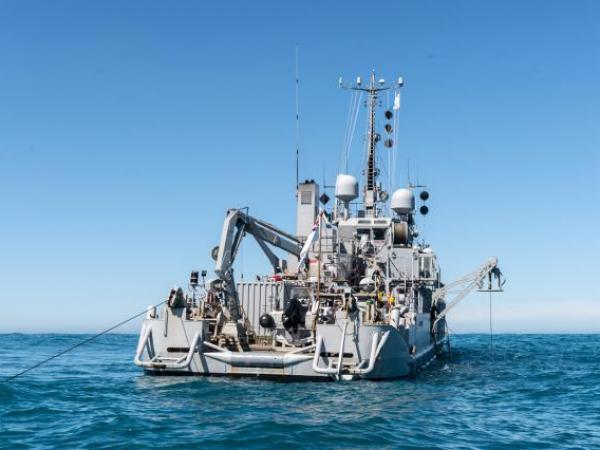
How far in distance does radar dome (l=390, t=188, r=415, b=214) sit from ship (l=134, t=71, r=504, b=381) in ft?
12.5

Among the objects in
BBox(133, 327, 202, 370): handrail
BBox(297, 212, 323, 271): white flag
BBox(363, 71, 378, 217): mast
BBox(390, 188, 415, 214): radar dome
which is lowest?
BBox(133, 327, 202, 370): handrail

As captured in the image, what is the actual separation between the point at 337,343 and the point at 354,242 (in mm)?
12736

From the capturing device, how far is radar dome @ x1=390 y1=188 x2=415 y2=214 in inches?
1661

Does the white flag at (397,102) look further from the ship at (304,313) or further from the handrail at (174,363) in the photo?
the handrail at (174,363)

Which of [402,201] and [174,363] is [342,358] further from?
[402,201]

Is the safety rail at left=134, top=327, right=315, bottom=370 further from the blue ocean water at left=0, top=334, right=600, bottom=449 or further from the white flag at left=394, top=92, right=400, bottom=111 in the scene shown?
the white flag at left=394, top=92, right=400, bottom=111

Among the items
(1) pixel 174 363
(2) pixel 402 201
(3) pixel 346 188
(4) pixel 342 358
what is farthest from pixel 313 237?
→ (2) pixel 402 201

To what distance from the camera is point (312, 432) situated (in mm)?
15305

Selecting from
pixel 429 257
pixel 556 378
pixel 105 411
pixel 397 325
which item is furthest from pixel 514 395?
pixel 429 257

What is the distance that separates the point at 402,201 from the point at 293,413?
2642cm

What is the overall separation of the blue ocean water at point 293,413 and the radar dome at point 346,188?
49.8 feet

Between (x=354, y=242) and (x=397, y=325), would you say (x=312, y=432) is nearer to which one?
(x=397, y=325)

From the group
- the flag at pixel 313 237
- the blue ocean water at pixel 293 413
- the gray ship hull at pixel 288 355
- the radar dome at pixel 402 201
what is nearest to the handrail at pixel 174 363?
the gray ship hull at pixel 288 355

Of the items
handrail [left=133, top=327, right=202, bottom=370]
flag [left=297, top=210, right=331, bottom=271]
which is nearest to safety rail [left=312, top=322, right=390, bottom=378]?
handrail [left=133, top=327, right=202, bottom=370]
